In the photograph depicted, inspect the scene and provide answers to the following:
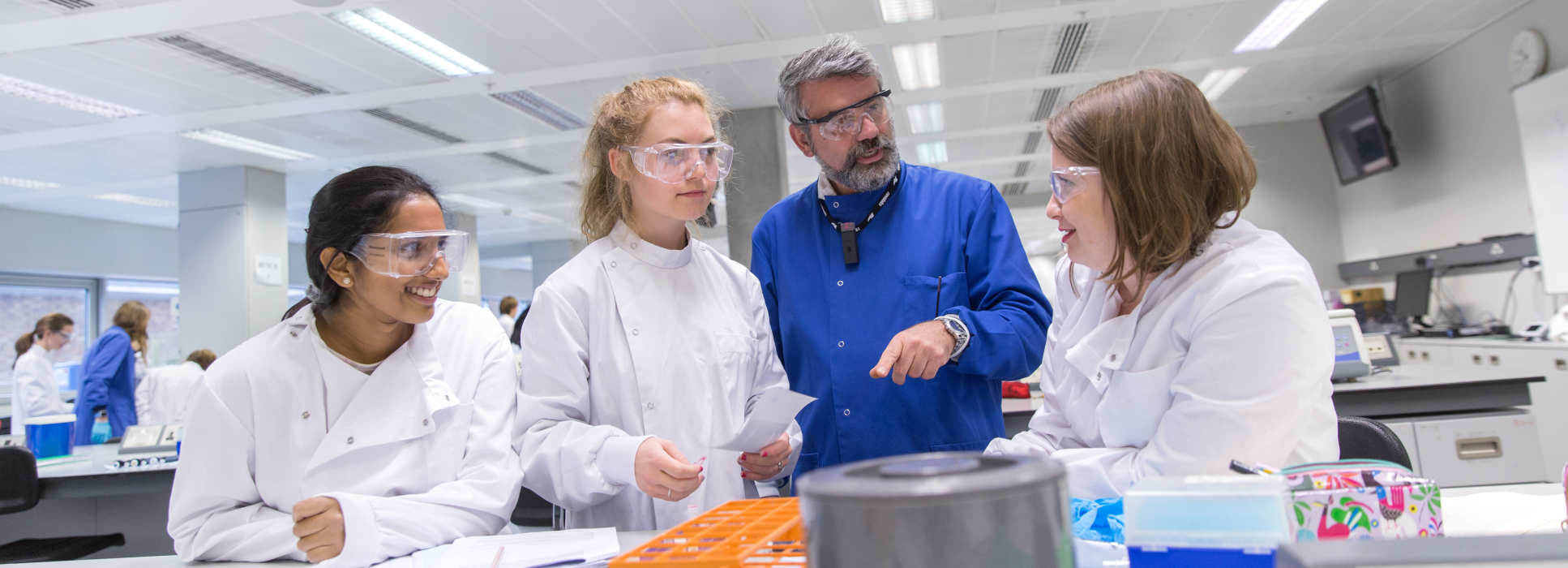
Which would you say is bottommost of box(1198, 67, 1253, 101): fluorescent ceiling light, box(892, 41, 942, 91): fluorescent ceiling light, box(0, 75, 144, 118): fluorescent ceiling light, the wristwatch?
the wristwatch

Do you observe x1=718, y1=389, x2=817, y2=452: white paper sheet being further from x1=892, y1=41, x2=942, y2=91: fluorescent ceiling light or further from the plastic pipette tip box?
x1=892, y1=41, x2=942, y2=91: fluorescent ceiling light

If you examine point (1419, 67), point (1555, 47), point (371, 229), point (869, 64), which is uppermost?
point (1419, 67)

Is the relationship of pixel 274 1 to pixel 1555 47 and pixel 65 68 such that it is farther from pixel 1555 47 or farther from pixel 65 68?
pixel 1555 47

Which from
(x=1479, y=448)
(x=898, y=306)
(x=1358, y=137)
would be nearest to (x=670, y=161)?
(x=898, y=306)

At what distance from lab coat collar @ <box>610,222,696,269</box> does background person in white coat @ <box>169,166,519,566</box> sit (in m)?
0.32

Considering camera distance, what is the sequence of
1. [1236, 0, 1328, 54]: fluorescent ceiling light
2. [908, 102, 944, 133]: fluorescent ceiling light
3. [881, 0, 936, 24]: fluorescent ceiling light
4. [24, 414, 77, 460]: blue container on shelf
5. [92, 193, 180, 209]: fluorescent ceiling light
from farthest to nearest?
[92, 193, 180, 209]: fluorescent ceiling light < [908, 102, 944, 133]: fluorescent ceiling light < [1236, 0, 1328, 54]: fluorescent ceiling light < [881, 0, 936, 24]: fluorescent ceiling light < [24, 414, 77, 460]: blue container on shelf

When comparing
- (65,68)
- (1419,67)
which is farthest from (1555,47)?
(65,68)

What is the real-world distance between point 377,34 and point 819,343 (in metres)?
5.11

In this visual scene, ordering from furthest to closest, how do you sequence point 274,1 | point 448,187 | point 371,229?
point 448,187 → point 274,1 → point 371,229

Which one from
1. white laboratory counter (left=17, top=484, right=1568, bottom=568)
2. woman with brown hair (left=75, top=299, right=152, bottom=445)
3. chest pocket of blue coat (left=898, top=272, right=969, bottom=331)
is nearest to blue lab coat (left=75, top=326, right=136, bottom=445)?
woman with brown hair (left=75, top=299, right=152, bottom=445)

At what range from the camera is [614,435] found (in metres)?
1.48

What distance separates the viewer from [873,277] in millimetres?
1864

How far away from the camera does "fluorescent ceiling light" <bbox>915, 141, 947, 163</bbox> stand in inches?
403

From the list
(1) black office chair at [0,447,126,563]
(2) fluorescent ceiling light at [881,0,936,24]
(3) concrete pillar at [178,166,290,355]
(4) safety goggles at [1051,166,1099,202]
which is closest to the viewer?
(4) safety goggles at [1051,166,1099,202]
